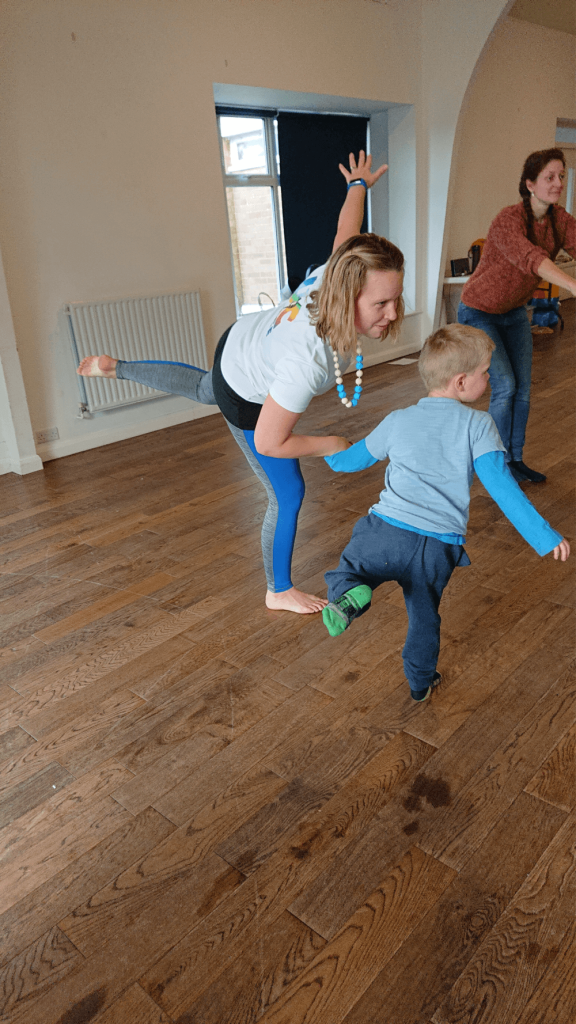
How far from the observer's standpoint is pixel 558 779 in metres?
1.59

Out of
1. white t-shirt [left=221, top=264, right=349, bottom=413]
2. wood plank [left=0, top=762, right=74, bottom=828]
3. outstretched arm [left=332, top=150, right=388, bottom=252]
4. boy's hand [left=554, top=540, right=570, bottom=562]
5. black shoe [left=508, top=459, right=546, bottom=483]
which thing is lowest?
wood plank [left=0, top=762, right=74, bottom=828]

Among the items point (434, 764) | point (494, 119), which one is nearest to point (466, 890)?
point (434, 764)

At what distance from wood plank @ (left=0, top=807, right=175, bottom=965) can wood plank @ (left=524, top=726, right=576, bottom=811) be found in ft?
2.76

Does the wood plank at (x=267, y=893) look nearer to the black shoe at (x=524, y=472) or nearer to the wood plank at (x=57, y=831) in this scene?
the wood plank at (x=57, y=831)

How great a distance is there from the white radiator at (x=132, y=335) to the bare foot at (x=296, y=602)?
2.56 m

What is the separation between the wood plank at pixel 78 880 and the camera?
4.35 feet

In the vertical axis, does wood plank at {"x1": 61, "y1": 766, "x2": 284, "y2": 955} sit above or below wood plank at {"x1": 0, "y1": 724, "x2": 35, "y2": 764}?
above

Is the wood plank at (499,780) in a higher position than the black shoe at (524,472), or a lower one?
lower

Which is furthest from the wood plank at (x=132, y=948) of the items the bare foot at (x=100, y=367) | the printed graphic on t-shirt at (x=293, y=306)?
the bare foot at (x=100, y=367)

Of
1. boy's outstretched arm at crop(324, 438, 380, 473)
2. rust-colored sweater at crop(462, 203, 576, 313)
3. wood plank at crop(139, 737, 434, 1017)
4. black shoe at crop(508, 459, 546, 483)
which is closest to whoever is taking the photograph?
wood plank at crop(139, 737, 434, 1017)

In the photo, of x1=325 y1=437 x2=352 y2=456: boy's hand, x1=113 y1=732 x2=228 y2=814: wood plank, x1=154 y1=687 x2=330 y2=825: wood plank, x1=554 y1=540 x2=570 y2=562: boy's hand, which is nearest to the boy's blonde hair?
x1=325 y1=437 x2=352 y2=456: boy's hand

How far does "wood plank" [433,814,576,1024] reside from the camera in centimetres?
113

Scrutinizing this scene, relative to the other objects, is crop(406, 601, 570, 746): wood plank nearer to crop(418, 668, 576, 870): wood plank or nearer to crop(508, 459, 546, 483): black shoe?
crop(418, 668, 576, 870): wood plank

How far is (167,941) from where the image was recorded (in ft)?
4.19
